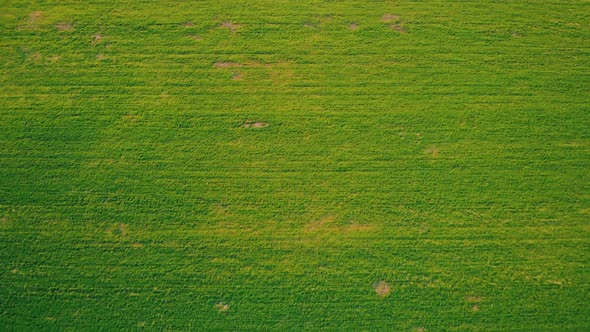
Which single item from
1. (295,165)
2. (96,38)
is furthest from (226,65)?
(96,38)

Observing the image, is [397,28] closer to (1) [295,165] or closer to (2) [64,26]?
(1) [295,165]

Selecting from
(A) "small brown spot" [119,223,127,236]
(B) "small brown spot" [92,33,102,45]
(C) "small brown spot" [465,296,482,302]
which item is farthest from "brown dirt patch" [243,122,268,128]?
(C) "small brown spot" [465,296,482,302]

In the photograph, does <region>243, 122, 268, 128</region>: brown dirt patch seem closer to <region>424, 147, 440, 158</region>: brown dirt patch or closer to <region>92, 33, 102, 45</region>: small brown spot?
<region>424, 147, 440, 158</region>: brown dirt patch

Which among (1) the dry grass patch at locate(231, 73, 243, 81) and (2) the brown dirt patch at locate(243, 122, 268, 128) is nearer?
(2) the brown dirt patch at locate(243, 122, 268, 128)

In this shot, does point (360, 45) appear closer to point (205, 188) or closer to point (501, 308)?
point (205, 188)

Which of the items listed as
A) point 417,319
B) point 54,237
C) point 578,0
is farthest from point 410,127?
point 54,237

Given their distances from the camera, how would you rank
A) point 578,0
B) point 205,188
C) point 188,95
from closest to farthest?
1. point 205,188
2. point 188,95
3. point 578,0
